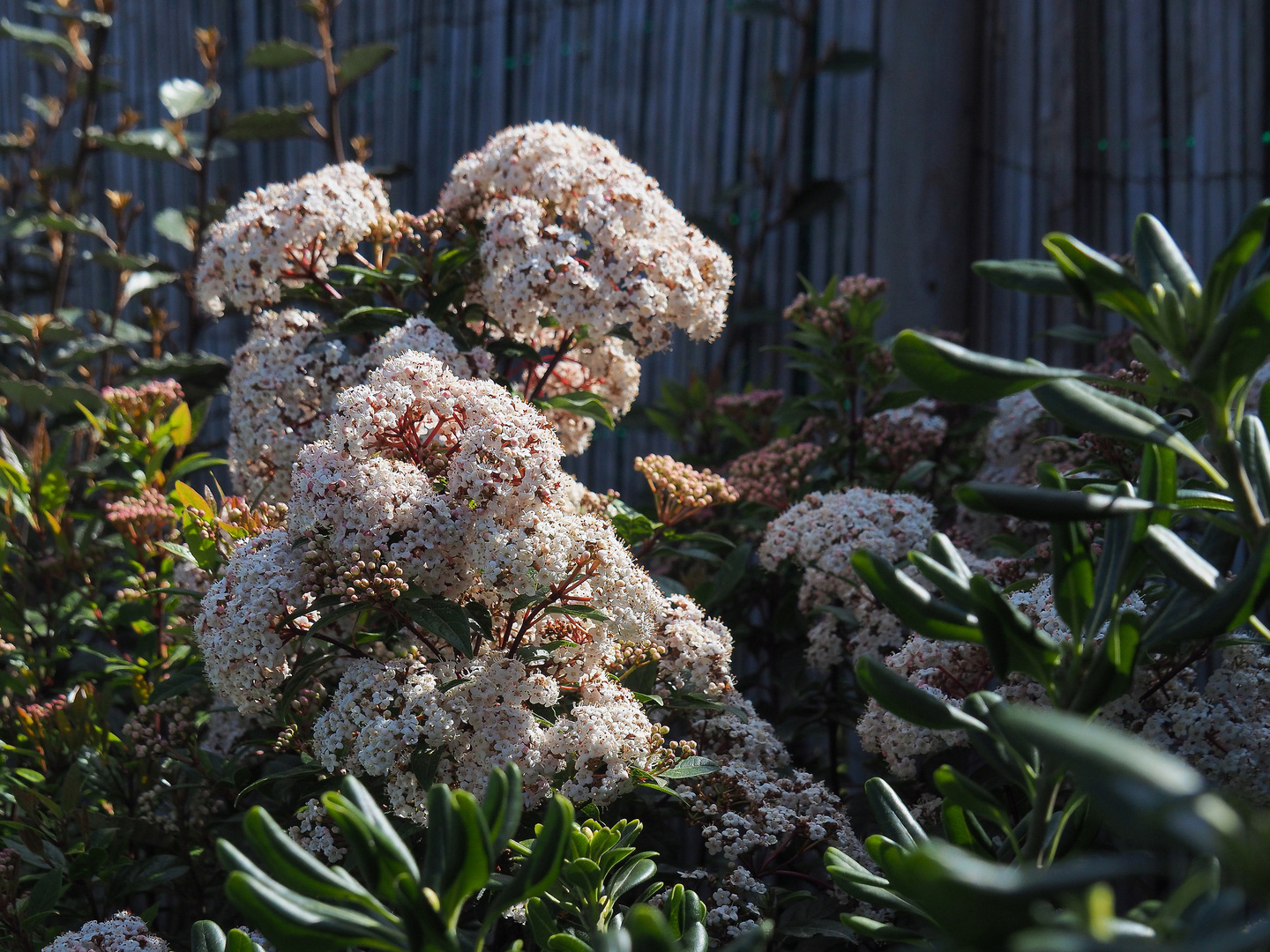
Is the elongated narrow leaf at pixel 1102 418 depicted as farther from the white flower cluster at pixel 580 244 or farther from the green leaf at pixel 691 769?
the white flower cluster at pixel 580 244

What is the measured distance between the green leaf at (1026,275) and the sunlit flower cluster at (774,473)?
1336 mm

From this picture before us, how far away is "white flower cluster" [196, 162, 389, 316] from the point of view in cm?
186

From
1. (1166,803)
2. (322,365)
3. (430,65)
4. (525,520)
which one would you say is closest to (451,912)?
(1166,803)

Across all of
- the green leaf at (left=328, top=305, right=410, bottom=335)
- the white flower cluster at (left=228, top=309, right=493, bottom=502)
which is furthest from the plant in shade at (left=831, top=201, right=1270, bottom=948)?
the green leaf at (left=328, top=305, right=410, bottom=335)

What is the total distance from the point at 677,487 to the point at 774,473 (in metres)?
0.52

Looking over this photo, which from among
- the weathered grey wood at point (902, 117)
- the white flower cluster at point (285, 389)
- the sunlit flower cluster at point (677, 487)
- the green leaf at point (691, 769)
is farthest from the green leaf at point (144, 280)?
the green leaf at point (691, 769)

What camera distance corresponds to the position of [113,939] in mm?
1366

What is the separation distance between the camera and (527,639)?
1486mm

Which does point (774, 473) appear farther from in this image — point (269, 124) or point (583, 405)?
point (269, 124)

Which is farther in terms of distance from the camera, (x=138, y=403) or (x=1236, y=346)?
(x=138, y=403)

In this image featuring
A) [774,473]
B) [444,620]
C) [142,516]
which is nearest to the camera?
[444,620]

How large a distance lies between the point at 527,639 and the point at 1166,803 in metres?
1.11

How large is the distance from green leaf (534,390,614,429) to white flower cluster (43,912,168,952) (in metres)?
0.98

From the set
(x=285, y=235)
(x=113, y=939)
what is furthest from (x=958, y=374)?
(x=285, y=235)
